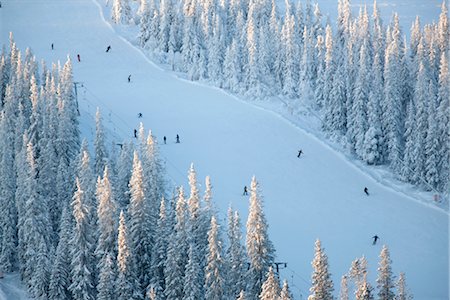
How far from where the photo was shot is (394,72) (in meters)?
71.7

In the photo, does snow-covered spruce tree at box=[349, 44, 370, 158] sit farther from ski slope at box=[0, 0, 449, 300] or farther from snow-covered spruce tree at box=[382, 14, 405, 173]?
ski slope at box=[0, 0, 449, 300]

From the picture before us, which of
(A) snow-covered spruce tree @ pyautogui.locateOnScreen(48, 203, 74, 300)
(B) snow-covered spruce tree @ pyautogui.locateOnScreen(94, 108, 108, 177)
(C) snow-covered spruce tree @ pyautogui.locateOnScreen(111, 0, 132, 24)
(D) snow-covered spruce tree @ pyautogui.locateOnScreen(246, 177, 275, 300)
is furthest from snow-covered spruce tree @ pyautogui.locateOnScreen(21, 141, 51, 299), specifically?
(C) snow-covered spruce tree @ pyautogui.locateOnScreen(111, 0, 132, 24)

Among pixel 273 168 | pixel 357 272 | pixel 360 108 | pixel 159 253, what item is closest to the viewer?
pixel 357 272

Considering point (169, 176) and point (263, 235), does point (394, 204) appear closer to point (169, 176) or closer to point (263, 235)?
point (169, 176)

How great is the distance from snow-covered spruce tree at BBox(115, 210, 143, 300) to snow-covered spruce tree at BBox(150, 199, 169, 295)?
1.25 m

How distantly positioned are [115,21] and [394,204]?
57.6 meters

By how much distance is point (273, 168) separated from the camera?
66.9m

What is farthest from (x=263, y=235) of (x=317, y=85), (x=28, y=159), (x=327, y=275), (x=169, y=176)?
(x=317, y=85)

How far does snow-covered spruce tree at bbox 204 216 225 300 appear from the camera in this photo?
40594 mm

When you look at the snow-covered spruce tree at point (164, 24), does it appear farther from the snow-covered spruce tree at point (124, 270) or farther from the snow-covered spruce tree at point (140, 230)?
the snow-covered spruce tree at point (124, 270)

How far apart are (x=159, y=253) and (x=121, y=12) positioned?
66639 mm

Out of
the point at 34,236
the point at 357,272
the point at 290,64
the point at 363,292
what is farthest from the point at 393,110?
the point at 363,292

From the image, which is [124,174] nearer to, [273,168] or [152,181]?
[152,181]

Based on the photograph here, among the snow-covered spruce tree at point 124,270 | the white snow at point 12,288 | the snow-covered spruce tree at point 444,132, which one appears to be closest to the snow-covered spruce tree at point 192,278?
the snow-covered spruce tree at point 124,270
